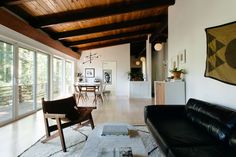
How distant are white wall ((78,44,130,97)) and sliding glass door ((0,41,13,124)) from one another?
20.8 feet

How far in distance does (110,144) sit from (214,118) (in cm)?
130

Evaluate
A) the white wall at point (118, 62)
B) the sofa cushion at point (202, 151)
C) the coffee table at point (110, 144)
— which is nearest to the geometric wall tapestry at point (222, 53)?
the sofa cushion at point (202, 151)

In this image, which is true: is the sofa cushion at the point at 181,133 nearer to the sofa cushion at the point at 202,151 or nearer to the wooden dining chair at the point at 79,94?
the sofa cushion at the point at 202,151

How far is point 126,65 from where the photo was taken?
11203 mm

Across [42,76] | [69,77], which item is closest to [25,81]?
[42,76]

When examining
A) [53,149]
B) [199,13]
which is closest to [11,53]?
[53,149]

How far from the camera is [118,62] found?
36.8ft

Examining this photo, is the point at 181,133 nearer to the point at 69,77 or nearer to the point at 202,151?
the point at 202,151

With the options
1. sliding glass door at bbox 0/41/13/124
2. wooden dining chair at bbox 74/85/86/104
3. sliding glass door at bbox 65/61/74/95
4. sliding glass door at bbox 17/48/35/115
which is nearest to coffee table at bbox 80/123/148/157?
sliding glass door at bbox 0/41/13/124

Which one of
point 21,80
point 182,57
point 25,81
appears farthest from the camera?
point 25,81

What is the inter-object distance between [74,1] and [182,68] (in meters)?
2.90

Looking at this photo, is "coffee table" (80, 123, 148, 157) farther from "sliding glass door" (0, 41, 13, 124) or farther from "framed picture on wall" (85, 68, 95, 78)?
"framed picture on wall" (85, 68, 95, 78)

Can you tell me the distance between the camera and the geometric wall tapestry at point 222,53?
2.68 meters

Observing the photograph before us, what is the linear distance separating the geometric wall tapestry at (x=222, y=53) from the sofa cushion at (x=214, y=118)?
45 cm
